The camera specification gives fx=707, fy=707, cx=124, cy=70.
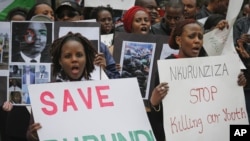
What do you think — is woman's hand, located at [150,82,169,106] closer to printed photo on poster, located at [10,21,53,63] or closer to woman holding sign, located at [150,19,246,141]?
woman holding sign, located at [150,19,246,141]

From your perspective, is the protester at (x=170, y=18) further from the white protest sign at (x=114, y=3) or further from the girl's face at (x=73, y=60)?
the girl's face at (x=73, y=60)

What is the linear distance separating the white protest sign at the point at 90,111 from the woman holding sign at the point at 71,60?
70 mm

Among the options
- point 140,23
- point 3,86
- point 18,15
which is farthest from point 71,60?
point 18,15

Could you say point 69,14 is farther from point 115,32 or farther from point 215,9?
point 215,9

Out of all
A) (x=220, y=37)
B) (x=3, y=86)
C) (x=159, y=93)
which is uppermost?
(x=220, y=37)

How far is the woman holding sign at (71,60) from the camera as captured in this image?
489 centimetres

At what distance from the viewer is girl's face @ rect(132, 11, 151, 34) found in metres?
6.80

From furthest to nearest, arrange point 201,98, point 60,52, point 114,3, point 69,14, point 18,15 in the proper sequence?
point 114,3
point 18,15
point 69,14
point 201,98
point 60,52

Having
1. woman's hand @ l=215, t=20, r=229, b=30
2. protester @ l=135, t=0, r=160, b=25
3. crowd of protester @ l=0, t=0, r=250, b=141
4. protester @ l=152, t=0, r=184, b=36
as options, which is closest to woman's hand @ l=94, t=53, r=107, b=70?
crowd of protester @ l=0, t=0, r=250, b=141

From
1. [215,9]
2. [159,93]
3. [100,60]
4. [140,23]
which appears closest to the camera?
[159,93]

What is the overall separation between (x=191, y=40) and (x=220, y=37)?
2.70ft

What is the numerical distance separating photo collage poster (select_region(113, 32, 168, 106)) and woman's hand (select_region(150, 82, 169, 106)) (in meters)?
1.02

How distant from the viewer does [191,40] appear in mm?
5598

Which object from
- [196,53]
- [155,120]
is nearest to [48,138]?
[155,120]
